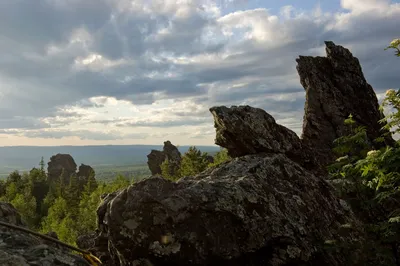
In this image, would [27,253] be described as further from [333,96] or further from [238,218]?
[333,96]

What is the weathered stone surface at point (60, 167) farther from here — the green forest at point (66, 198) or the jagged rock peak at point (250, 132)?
the jagged rock peak at point (250, 132)

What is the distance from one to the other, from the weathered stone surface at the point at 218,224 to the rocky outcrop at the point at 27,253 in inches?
86.0

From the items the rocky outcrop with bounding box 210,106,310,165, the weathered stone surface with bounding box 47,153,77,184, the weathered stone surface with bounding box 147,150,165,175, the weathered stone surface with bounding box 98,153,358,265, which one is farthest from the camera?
the weathered stone surface with bounding box 47,153,77,184

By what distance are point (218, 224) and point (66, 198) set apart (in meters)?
121

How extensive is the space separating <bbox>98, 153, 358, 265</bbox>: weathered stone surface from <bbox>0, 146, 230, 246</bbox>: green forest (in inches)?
2032

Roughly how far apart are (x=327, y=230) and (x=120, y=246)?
6478 millimetres

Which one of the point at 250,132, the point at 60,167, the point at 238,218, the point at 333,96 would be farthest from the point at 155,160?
the point at 238,218

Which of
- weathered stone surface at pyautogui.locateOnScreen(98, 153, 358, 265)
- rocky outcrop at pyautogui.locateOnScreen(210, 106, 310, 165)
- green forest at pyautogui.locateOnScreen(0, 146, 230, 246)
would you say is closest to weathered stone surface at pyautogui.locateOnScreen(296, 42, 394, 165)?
rocky outcrop at pyautogui.locateOnScreen(210, 106, 310, 165)

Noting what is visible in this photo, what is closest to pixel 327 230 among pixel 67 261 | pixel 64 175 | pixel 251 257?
pixel 251 257

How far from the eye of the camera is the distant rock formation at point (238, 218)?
831 centimetres

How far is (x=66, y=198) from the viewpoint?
383 feet

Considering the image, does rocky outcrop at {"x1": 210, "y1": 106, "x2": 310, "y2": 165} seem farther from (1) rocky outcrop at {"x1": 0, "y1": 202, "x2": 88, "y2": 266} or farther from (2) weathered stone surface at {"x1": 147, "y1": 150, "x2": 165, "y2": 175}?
Answer: (2) weathered stone surface at {"x1": 147, "y1": 150, "x2": 165, "y2": 175}

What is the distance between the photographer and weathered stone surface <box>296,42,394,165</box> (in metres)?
30.3

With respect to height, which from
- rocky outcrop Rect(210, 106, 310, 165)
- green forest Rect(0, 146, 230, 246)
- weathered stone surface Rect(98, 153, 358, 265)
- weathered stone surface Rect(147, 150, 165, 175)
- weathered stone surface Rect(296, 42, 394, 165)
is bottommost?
green forest Rect(0, 146, 230, 246)
